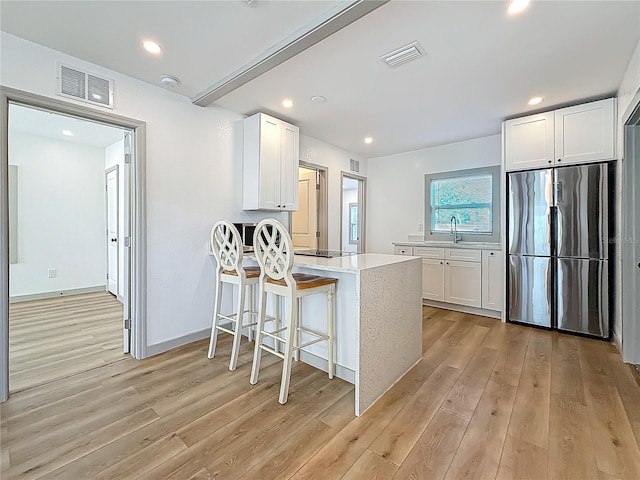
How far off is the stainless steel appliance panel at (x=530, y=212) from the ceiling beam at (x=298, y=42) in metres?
2.81

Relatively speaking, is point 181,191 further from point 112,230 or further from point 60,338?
point 112,230

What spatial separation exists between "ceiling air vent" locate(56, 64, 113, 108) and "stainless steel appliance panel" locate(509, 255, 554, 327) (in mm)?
4427

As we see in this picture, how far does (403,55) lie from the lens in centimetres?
227

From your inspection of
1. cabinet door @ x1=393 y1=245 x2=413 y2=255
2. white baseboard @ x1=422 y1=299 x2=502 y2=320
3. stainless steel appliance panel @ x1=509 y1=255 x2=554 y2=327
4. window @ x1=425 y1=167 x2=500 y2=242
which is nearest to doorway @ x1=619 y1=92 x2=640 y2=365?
stainless steel appliance panel @ x1=509 y1=255 x2=554 y2=327

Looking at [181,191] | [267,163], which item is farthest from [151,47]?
[267,163]

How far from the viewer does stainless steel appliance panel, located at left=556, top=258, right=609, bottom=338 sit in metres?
3.03

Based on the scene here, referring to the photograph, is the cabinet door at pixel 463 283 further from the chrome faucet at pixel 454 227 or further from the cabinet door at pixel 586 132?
the cabinet door at pixel 586 132

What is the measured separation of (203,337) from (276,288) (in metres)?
1.49

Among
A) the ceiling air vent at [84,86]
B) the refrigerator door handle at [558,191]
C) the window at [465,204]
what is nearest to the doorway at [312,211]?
the window at [465,204]

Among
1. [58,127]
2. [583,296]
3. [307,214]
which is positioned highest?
[58,127]

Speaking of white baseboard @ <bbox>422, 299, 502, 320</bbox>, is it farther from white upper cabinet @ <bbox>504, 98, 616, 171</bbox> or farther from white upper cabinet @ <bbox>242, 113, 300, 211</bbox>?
white upper cabinet @ <bbox>242, 113, 300, 211</bbox>

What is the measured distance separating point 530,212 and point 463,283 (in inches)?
46.2

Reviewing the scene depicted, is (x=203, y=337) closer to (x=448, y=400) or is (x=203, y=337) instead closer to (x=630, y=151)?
(x=448, y=400)

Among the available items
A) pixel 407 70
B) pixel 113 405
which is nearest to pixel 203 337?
pixel 113 405
